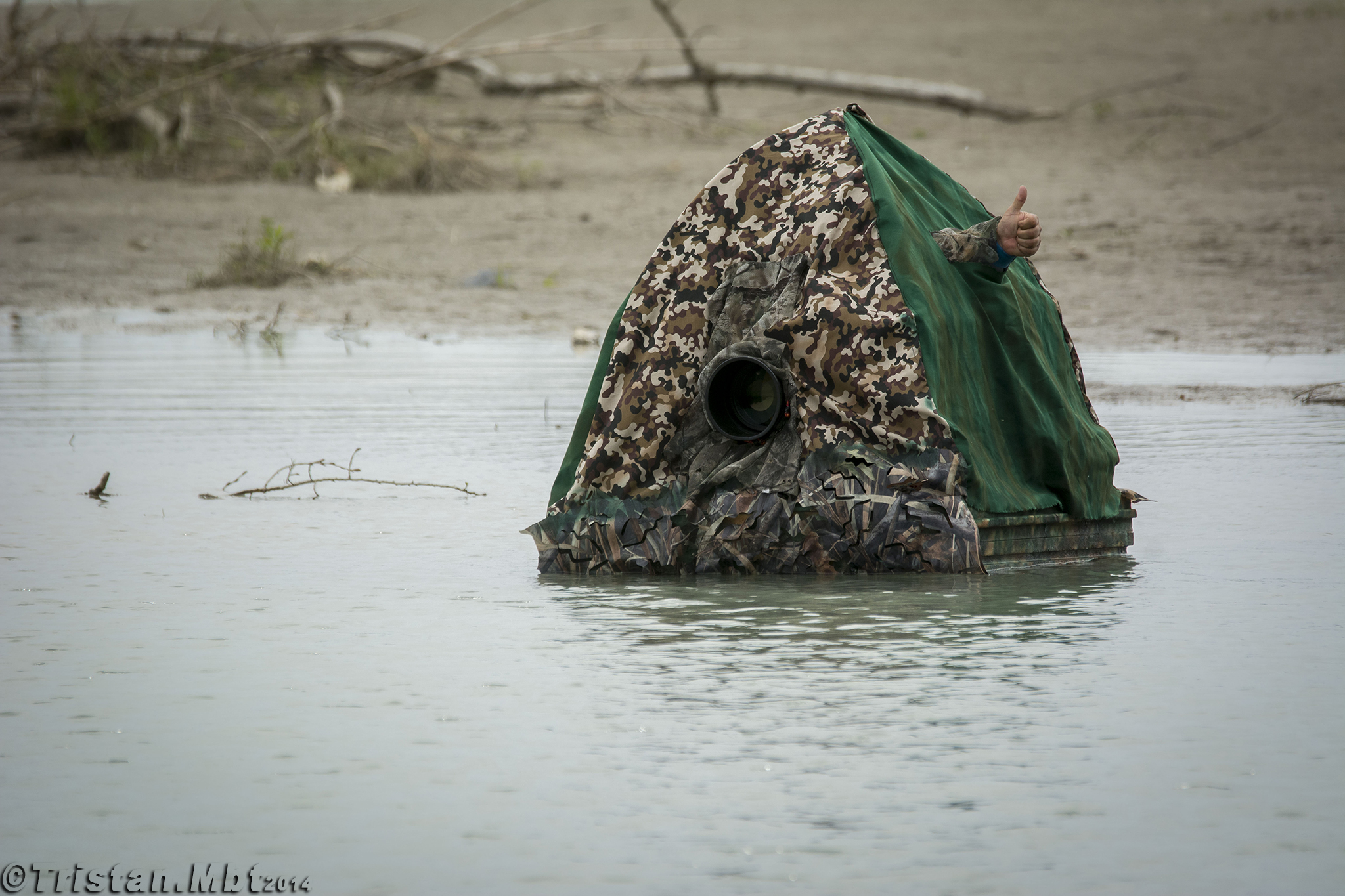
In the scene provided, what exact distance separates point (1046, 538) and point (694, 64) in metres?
14.0

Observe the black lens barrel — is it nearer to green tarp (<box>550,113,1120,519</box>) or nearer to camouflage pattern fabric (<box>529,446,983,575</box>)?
camouflage pattern fabric (<box>529,446,983,575</box>)

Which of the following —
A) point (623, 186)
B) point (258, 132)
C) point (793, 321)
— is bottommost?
point (793, 321)

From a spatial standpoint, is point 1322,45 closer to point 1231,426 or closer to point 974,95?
point 974,95

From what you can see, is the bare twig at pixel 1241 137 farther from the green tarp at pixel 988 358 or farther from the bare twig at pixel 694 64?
the green tarp at pixel 988 358

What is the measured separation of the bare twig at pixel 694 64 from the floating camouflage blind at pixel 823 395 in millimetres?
12982

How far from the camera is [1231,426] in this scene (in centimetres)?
754

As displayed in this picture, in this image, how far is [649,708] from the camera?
11.1ft

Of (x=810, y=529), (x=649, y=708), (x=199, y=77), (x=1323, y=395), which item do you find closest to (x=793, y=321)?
(x=810, y=529)

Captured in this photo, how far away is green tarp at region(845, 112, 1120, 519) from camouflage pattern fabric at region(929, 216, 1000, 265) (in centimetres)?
4

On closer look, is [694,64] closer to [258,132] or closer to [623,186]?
[623,186]

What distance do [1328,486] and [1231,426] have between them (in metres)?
1.58

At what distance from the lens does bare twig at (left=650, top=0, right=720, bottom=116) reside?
17.8 m

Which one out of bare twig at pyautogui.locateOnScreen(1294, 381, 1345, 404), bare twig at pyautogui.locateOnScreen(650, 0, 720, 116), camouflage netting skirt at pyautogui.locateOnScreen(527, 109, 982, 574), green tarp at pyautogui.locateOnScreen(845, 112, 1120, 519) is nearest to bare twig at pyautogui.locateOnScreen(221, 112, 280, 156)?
bare twig at pyautogui.locateOnScreen(650, 0, 720, 116)

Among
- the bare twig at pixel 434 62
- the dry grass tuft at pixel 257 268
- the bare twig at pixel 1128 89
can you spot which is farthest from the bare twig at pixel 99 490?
the bare twig at pixel 1128 89
